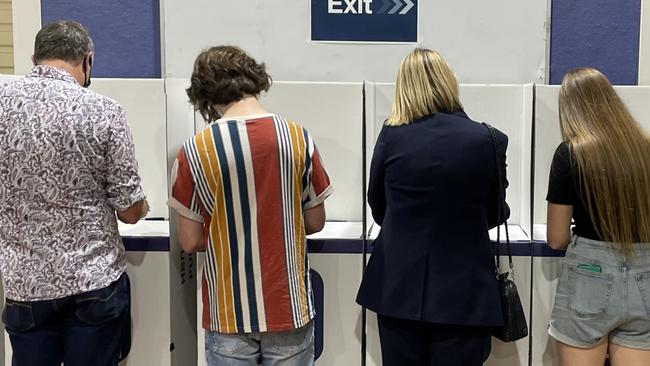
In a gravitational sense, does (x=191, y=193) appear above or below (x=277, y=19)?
below

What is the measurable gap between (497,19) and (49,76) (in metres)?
1.89

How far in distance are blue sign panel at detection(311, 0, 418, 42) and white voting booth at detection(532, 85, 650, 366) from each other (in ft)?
2.18

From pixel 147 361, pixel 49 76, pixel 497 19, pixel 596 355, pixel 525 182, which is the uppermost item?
pixel 497 19

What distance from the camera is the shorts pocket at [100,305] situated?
191 centimetres

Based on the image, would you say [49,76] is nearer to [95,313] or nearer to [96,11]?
[95,313]

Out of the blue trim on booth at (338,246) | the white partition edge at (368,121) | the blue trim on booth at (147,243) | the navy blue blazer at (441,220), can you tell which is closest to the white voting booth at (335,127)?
the white partition edge at (368,121)

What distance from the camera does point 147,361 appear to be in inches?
96.8

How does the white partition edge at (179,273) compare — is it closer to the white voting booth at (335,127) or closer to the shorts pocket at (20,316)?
the white voting booth at (335,127)

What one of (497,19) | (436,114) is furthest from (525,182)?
(436,114)

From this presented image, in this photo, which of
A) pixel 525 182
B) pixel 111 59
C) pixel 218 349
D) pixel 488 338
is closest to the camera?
pixel 218 349

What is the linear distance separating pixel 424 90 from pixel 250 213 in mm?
614

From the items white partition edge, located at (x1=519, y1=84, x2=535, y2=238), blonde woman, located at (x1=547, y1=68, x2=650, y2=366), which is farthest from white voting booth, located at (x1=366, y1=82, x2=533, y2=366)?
blonde woman, located at (x1=547, y1=68, x2=650, y2=366)

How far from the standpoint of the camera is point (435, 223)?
1.90m

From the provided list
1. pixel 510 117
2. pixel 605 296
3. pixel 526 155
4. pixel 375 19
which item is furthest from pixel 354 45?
pixel 605 296
